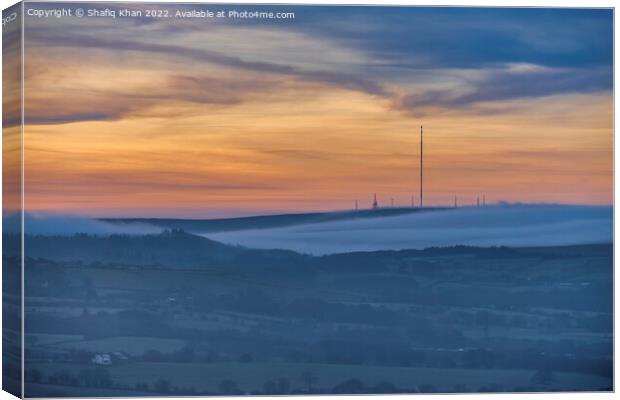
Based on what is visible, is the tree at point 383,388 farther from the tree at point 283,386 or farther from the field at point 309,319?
the tree at point 283,386

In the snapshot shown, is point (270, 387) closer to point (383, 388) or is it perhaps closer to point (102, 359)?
point (383, 388)

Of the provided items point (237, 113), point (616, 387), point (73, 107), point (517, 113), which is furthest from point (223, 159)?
point (616, 387)

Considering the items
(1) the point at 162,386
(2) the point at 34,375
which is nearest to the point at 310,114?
(1) the point at 162,386

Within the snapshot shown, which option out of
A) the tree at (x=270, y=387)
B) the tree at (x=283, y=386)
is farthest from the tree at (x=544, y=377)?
the tree at (x=270, y=387)

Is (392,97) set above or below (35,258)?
above

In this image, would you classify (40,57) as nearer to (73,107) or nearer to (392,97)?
(73,107)

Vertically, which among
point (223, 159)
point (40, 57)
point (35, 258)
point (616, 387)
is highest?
point (40, 57)

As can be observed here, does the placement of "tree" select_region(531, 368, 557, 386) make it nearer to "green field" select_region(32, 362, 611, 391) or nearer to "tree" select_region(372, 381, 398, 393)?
"green field" select_region(32, 362, 611, 391)

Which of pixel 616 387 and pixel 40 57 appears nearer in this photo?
pixel 40 57
